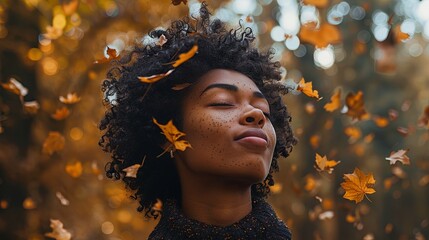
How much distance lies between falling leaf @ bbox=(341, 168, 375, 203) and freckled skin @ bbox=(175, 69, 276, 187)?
37 cm

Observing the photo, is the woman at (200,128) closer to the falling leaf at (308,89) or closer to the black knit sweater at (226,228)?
the black knit sweater at (226,228)

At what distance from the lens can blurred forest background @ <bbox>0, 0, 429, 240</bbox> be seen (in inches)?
164

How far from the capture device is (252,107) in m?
2.61

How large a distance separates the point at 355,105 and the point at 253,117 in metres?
1.29

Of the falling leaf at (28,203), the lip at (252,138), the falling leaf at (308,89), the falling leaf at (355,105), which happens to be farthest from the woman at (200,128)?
the falling leaf at (28,203)

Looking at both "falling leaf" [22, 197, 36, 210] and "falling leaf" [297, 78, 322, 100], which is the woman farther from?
"falling leaf" [22, 197, 36, 210]

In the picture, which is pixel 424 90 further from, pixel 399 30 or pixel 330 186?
pixel 399 30

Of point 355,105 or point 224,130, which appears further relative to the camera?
point 355,105

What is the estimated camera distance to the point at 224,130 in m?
2.52

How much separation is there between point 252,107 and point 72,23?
12.3ft

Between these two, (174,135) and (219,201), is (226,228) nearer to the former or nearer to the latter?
(219,201)

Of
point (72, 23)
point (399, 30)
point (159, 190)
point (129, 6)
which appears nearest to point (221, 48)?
point (159, 190)

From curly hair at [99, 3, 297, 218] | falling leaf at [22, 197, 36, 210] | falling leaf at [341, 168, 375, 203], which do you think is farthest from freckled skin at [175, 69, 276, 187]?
falling leaf at [22, 197, 36, 210]

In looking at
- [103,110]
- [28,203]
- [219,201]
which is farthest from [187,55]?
[103,110]
